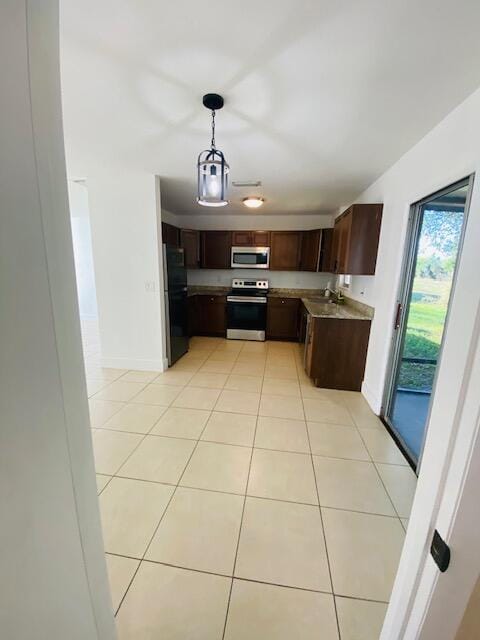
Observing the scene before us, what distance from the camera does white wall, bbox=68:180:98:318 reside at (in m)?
5.61

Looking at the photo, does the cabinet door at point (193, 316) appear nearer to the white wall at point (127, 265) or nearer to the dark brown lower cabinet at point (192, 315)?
the dark brown lower cabinet at point (192, 315)

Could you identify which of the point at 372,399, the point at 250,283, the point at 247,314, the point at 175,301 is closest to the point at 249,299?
the point at 247,314

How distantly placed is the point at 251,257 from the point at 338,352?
264cm

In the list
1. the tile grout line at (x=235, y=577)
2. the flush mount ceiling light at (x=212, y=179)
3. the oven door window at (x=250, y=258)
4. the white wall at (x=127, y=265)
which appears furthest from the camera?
the oven door window at (x=250, y=258)

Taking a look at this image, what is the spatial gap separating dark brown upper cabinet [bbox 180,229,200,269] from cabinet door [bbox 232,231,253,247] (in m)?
0.71

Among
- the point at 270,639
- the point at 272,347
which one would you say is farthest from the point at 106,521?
the point at 272,347

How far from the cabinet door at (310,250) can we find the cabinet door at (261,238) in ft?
2.18

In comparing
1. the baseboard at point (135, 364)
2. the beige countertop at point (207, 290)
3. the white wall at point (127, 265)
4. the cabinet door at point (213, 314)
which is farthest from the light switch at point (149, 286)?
the cabinet door at point (213, 314)

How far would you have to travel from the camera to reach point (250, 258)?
5.04m

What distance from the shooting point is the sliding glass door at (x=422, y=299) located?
2.02m

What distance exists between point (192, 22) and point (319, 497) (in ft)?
8.48

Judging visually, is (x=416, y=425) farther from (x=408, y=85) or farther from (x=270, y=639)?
(x=408, y=85)

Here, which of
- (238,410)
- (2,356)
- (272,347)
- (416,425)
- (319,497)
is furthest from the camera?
(272,347)

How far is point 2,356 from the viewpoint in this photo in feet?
1.38
